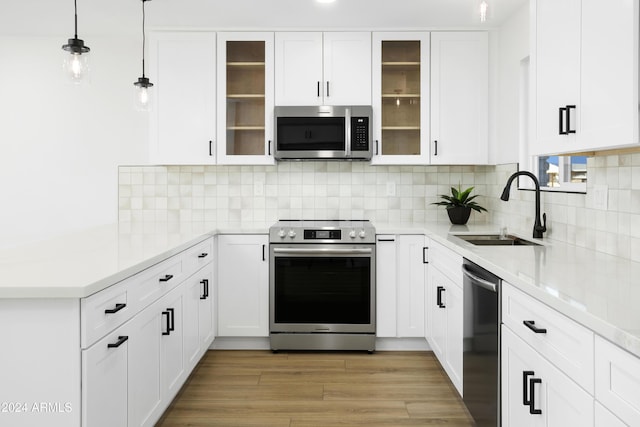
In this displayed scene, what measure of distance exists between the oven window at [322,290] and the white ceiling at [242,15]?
1.71 metres

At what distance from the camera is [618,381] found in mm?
1221

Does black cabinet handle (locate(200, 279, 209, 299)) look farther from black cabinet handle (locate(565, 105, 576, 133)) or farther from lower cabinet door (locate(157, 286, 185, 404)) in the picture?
black cabinet handle (locate(565, 105, 576, 133))

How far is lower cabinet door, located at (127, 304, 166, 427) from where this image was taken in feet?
6.90

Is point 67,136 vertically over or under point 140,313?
over

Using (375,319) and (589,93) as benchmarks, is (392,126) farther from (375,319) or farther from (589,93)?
(589,93)

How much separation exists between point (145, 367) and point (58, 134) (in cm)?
271

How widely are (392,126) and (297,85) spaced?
2.58 feet

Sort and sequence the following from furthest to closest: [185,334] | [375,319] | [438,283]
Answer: [375,319] → [438,283] → [185,334]

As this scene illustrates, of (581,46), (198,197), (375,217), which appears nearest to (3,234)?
(198,197)

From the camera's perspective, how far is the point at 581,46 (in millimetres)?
1908

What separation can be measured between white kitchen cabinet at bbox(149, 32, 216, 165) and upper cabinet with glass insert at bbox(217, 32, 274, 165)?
75 millimetres

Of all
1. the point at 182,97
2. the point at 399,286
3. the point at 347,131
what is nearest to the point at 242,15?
the point at 182,97

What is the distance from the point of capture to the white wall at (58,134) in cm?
417

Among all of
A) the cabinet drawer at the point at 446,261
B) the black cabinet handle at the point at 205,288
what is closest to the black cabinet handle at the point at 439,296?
the cabinet drawer at the point at 446,261
